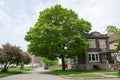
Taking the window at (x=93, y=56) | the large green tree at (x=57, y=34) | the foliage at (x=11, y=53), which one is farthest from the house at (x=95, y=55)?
the foliage at (x=11, y=53)

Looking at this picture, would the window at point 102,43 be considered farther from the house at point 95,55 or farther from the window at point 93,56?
the window at point 93,56

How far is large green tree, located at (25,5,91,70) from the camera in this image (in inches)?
1590

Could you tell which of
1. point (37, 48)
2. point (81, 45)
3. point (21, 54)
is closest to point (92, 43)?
point (81, 45)

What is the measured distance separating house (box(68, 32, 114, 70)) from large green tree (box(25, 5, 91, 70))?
3.18m

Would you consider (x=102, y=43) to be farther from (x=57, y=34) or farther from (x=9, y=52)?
(x=9, y=52)

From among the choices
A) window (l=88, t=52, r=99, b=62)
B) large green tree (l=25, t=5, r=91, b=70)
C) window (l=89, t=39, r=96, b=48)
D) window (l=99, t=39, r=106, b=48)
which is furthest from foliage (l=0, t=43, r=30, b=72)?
window (l=99, t=39, r=106, b=48)

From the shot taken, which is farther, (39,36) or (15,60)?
(15,60)

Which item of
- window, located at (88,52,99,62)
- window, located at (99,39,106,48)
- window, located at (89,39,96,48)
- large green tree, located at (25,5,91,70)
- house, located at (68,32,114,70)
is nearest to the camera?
large green tree, located at (25,5,91,70)

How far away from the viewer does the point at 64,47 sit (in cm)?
4288

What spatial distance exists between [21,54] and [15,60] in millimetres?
1920

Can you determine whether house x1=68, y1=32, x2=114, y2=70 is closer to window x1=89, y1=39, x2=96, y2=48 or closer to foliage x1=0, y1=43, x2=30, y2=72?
window x1=89, y1=39, x2=96, y2=48

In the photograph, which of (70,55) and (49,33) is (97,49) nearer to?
(70,55)

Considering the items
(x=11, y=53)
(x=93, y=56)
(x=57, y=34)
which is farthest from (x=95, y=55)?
(x=11, y=53)

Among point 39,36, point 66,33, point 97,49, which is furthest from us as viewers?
point 97,49
